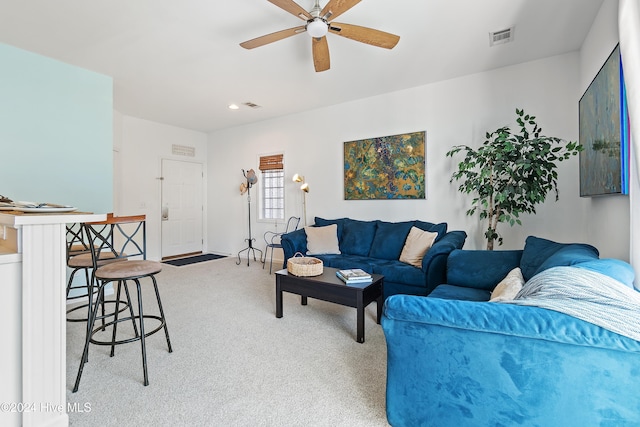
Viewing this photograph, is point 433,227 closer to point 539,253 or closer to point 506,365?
point 539,253

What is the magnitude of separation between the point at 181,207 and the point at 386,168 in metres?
4.21

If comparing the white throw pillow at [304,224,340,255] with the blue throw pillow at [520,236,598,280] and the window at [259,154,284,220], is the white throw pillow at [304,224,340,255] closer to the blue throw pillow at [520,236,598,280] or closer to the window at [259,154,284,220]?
the window at [259,154,284,220]

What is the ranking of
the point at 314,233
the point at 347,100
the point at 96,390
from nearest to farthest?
the point at 96,390 → the point at 314,233 → the point at 347,100

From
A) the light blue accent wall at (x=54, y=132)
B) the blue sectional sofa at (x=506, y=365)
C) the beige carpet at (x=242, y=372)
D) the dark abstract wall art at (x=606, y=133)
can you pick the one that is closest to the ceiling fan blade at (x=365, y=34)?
the dark abstract wall art at (x=606, y=133)

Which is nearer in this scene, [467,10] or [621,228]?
[621,228]

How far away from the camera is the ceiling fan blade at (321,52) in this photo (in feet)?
8.13

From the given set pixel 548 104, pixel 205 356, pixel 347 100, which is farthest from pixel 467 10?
pixel 205 356

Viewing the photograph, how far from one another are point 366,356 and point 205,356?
1.17 metres

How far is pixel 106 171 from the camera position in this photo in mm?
3801

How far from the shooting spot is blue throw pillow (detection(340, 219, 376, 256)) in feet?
13.2

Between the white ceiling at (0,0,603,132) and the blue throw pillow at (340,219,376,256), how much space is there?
1893mm

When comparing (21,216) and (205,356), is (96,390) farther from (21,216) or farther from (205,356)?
(21,216)

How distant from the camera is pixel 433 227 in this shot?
367cm

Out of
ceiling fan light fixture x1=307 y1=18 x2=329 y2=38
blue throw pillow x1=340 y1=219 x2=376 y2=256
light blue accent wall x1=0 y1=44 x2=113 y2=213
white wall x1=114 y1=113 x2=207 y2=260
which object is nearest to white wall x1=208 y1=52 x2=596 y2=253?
blue throw pillow x1=340 y1=219 x2=376 y2=256
